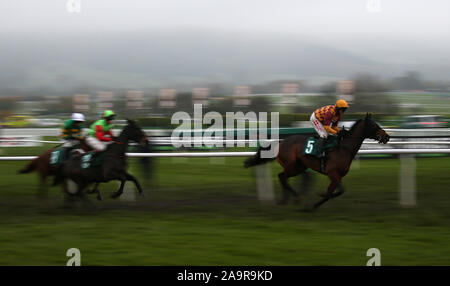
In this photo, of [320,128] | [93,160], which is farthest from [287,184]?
[93,160]

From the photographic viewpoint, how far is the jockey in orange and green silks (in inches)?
227

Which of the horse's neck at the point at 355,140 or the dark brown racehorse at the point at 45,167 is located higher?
the horse's neck at the point at 355,140

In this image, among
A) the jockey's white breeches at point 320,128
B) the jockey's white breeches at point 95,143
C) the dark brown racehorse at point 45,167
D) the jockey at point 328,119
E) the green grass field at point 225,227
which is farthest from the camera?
the dark brown racehorse at point 45,167

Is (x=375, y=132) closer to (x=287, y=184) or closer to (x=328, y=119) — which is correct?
(x=328, y=119)

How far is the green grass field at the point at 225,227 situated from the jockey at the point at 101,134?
0.70m

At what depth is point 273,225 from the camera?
4.70m

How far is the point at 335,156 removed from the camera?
5.65 m

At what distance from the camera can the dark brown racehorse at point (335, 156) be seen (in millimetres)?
5602

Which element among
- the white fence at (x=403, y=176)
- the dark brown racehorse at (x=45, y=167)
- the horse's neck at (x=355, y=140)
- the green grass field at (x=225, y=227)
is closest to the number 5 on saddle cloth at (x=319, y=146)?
the horse's neck at (x=355, y=140)

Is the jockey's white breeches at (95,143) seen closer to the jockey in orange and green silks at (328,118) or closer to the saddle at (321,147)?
the saddle at (321,147)

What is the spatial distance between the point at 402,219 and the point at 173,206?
2483mm

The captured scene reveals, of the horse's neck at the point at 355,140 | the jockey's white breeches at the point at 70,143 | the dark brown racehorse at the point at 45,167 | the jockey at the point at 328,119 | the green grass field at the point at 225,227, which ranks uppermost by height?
the jockey at the point at 328,119

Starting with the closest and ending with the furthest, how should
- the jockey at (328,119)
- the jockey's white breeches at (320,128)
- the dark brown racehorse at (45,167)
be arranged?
the jockey at (328,119) → the jockey's white breeches at (320,128) → the dark brown racehorse at (45,167)
